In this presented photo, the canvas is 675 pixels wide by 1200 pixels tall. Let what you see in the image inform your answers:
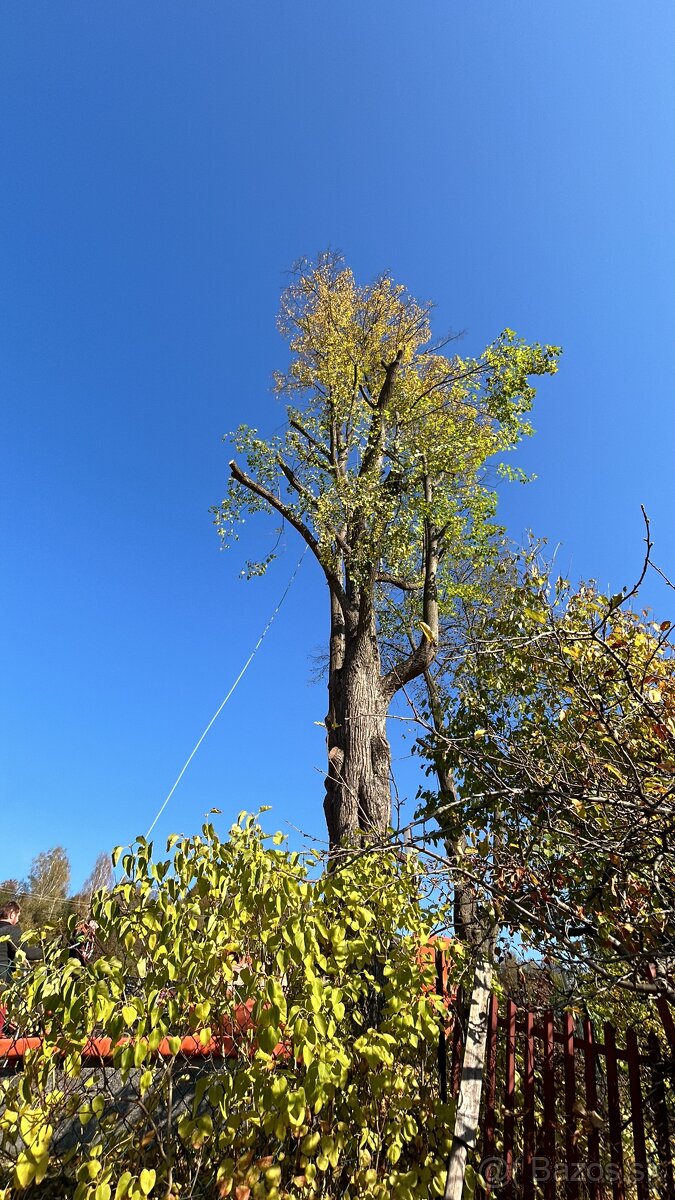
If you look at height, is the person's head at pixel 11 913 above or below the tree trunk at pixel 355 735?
below

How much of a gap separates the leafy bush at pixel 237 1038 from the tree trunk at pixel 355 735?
91.5 inches

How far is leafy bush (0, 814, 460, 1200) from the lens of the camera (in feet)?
7.12

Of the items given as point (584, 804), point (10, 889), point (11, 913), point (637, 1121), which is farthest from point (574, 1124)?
point (10, 889)

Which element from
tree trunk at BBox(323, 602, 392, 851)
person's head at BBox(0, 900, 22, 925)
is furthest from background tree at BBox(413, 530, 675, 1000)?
person's head at BBox(0, 900, 22, 925)

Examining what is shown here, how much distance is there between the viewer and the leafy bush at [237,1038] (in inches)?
85.4

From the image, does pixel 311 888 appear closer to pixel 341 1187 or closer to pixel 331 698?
pixel 341 1187

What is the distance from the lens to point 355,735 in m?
6.58

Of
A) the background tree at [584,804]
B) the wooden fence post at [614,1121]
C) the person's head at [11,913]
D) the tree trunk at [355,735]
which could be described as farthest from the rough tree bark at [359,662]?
the person's head at [11,913]

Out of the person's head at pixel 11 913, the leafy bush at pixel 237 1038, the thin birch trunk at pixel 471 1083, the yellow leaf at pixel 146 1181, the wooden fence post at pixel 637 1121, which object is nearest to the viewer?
the yellow leaf at pixel 146 1181

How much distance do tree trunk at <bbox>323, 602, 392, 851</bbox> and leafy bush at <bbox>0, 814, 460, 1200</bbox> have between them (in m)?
2.32

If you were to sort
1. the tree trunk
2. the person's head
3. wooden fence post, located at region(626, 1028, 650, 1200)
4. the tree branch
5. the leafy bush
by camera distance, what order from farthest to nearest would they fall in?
the tree branch → the person's head → the tree trunk → wooden fence post, located at region(626, 1028, 650, 1200) → the leafy bush

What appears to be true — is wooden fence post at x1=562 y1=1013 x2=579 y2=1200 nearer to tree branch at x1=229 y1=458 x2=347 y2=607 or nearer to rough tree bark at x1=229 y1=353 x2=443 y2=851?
rough tree bark at x1=229 y1=353 x2=443 y2=851

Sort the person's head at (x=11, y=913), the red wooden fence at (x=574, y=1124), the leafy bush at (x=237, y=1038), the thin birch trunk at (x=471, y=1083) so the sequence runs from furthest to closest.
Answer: the person's head at (x=11, y=913) → the thin birch trunk at (x=471, y=1083) → the red wooden fence at (x=574, y=1124) → the leafy bush at (x=237, y=1038)

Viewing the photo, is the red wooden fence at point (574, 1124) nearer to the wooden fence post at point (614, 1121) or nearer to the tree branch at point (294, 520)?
the wooden fence post at point (614, 1121)
